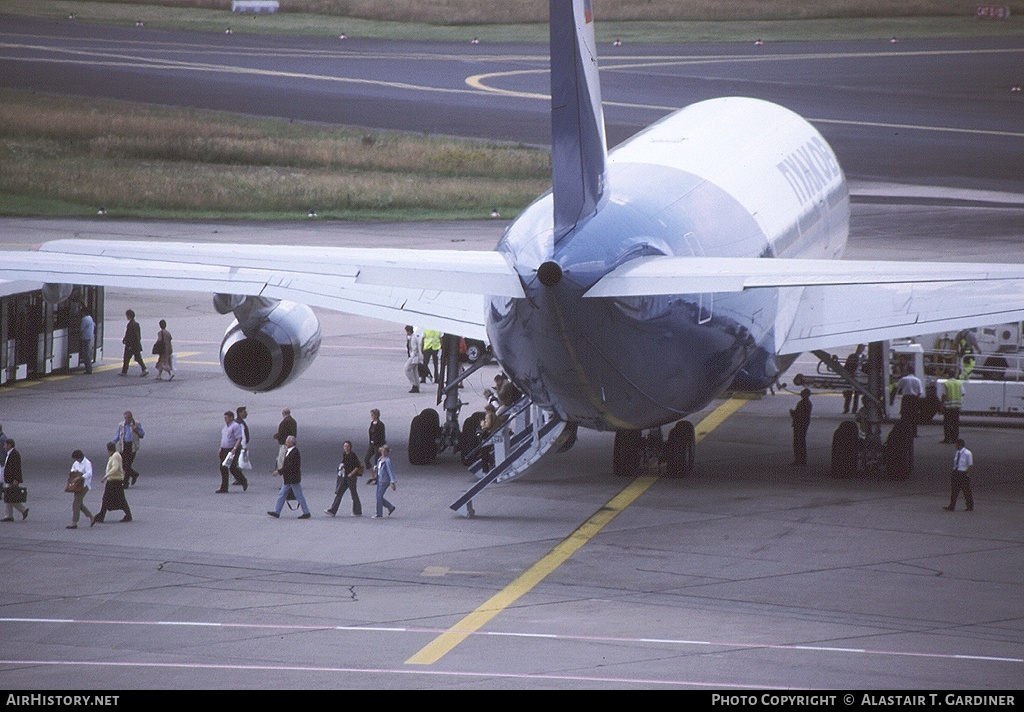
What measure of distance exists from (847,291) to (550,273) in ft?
37.6

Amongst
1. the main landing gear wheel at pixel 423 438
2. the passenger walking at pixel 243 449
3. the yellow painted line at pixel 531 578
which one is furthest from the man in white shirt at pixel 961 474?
the passenger walking at pixel 243 449

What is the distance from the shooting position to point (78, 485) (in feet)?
97.2

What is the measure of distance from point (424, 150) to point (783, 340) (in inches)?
2120

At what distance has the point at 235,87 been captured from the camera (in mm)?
104375

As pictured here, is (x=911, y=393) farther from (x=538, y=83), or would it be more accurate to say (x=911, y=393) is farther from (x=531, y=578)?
(x=538, y=83)

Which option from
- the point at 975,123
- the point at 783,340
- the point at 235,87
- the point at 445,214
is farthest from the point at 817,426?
the point at 235,87

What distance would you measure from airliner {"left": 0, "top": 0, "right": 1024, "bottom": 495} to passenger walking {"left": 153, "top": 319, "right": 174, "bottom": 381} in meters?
9.56

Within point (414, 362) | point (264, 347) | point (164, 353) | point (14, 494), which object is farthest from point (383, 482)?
point (164, 353)

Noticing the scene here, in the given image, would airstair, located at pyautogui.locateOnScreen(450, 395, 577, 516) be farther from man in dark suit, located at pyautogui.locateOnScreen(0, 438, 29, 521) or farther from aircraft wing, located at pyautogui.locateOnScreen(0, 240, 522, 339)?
man in dark suit, located at pyautogui.locateOnScreen(0, 438, 29, 521)

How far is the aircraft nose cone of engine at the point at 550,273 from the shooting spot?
26359 millimetres

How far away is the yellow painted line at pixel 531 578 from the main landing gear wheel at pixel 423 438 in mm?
4683

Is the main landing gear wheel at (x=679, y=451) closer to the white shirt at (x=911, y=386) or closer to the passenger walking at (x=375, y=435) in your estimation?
the passenger walking at (x=375, y=435)

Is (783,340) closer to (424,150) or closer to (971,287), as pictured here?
(971,287)

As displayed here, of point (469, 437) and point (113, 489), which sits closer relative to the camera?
point (113, 489)
